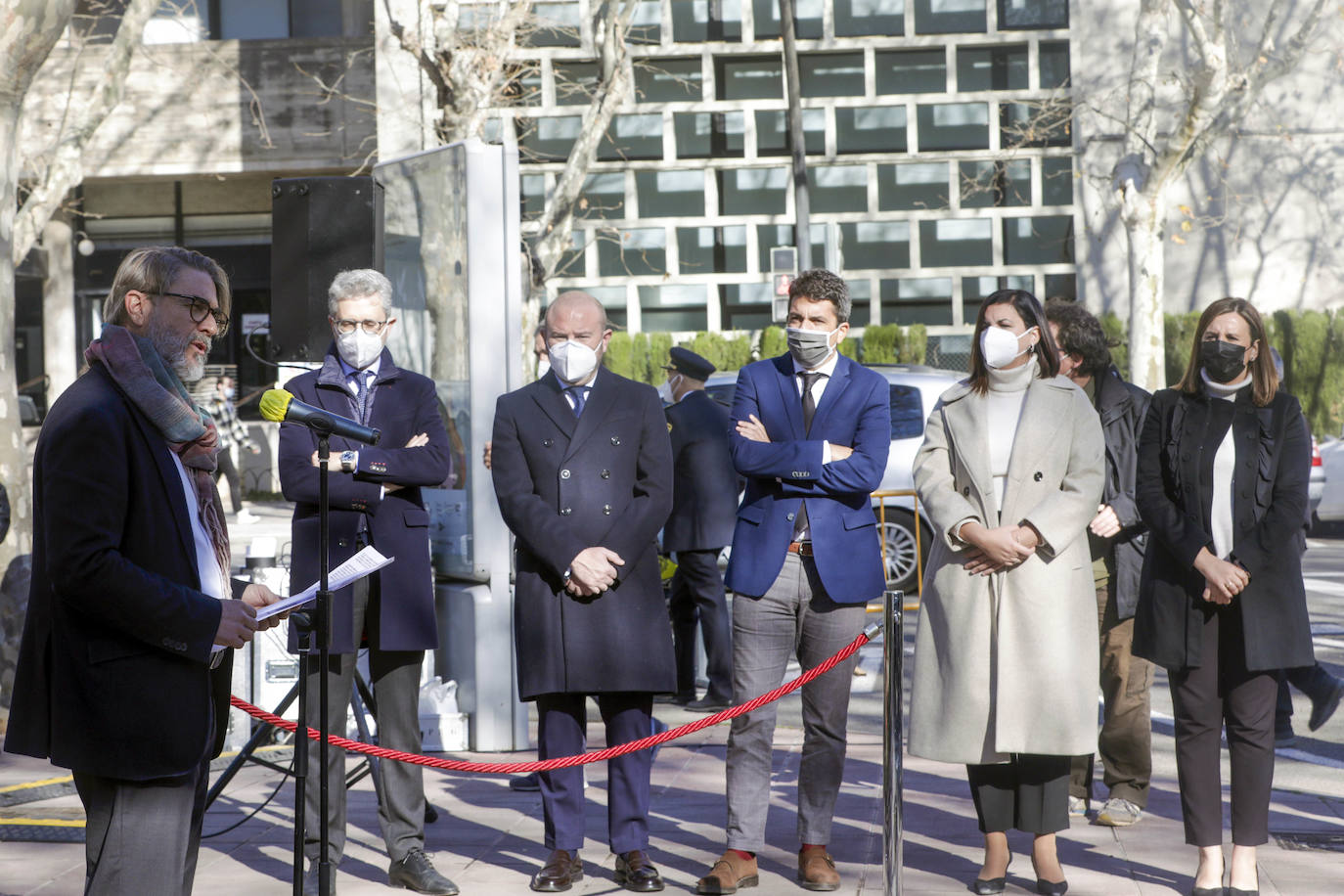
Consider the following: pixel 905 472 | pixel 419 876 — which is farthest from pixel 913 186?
pixel 419 876

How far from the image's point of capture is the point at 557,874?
536cm

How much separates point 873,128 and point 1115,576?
57.6 feet

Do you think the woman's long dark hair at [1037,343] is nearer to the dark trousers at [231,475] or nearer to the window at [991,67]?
the dark trousers at [231,475]

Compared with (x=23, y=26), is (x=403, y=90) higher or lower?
higher

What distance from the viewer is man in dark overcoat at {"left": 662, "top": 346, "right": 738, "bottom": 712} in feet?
30.5

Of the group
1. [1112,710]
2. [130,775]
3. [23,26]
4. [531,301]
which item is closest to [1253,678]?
[1112,710]

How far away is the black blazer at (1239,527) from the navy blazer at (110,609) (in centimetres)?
331

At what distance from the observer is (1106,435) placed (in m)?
6.36

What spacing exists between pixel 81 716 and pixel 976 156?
20832mm

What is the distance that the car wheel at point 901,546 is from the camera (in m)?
13.1

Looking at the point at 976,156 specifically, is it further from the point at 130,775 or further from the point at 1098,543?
the point at 130,775

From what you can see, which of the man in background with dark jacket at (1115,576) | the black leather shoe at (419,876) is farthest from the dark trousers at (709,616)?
the black leather shoe at (419,876)

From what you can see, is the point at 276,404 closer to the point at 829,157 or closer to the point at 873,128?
the point at 829,157

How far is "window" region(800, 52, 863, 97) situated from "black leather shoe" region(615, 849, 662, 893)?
19.1 m
